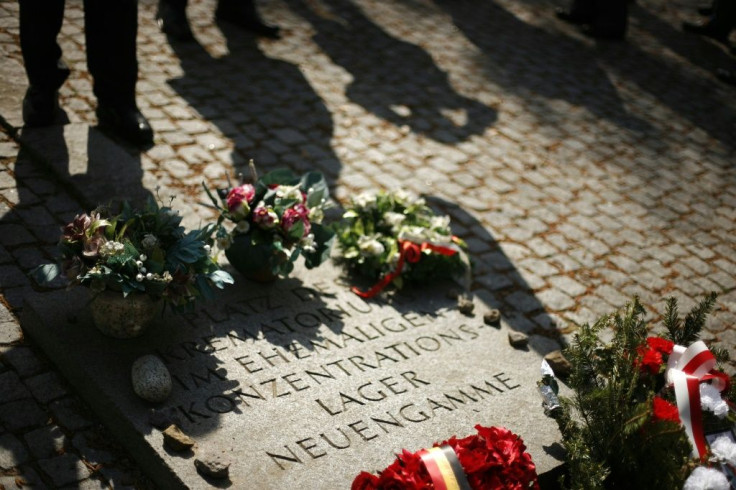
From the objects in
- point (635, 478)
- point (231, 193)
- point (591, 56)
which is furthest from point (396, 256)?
point (591, 56)

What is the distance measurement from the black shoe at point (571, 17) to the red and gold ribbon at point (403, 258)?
6188 millimetres

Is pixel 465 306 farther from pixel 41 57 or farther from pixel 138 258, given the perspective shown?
pixel 41 57

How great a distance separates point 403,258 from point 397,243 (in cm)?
17

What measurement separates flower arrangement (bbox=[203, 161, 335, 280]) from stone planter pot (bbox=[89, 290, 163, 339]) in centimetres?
56

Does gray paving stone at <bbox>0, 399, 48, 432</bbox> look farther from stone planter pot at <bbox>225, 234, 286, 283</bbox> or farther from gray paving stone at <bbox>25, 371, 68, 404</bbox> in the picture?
stone planter pot at <bbox>225, 234, 286, 283</bbox>

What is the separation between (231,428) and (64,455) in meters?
0.65

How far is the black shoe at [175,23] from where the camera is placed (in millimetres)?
7188

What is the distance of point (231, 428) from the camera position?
11.0 ft

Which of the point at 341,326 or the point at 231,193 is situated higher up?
the point at 231,193

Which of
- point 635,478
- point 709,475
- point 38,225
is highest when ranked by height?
point 709,475

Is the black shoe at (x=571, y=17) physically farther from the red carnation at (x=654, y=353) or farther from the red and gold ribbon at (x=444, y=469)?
the red and gold ribbon at (x=444, y=469)

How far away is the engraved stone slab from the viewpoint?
10.7 ft

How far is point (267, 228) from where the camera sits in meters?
4.13

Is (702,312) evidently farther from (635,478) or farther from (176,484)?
(176,484)
